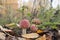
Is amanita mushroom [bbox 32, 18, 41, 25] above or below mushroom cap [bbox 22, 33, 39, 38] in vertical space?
above

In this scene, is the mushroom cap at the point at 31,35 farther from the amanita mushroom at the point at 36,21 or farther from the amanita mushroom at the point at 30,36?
Result: the amanita mushroom at the point at 36,21

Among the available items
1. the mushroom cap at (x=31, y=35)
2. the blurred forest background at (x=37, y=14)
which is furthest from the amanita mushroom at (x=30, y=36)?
the blurred forest background at (x=37, y=14)

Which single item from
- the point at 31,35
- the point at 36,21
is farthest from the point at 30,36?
the point at 36,21

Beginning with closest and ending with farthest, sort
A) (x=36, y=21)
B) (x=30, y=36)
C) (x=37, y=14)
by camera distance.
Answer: (x=30, y=36) < (x=36, y=21) < (x=37, y=14)

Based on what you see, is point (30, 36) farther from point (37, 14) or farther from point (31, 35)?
point (37, 14)

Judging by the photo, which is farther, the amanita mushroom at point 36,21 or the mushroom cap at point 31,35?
the amanita mushroom at point 36,21

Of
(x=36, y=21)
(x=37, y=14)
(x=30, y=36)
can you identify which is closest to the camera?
(x=30, y=36)

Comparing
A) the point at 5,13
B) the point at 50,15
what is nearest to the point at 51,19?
the point at 50,15

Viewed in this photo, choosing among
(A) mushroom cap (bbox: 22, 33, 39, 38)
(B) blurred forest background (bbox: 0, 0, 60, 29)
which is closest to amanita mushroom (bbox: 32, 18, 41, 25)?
(B) blurred forest background (bbox: 0, 0, 60, 29)

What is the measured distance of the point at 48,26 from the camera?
1168mm

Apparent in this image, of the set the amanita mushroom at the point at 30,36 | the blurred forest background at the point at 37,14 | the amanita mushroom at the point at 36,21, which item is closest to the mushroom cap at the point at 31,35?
the amanita mushroom at the point at 30,36

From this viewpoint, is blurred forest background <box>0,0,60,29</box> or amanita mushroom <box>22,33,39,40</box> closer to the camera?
amanita mushroom <box>22,33,39,40</box>

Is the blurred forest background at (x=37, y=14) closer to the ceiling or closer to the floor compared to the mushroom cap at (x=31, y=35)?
closer to the ceiling

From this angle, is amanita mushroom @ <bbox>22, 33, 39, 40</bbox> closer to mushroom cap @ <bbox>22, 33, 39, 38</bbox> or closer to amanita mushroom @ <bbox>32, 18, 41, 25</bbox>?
mushroom cap @ <bbox>22, 33, 39, 38</bbox>
